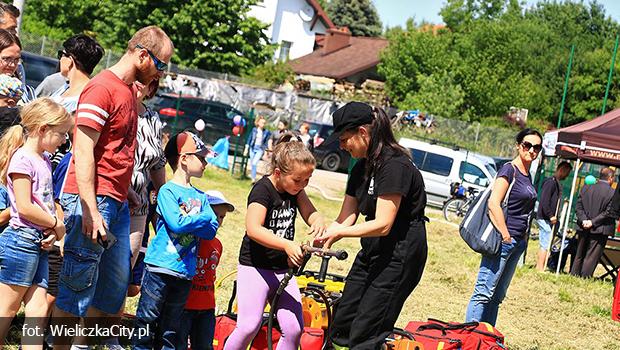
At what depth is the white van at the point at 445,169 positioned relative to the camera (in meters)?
23.7

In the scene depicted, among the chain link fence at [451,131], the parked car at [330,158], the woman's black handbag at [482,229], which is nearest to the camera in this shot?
the woman's black handbag at [482,229]

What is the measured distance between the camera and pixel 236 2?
144 ft

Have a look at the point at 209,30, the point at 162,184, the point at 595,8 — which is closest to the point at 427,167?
the point at 162,184

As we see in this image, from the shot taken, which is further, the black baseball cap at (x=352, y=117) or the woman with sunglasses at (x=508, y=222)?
the woman with sunglasses at (x=508, y=222)

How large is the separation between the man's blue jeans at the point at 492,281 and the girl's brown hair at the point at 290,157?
8.63ft

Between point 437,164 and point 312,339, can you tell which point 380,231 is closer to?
point 312,339

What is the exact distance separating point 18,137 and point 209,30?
129 ft

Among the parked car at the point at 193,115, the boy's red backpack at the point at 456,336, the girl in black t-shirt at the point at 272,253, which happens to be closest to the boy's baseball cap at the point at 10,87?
the girl in black t-shirt at the point at 272,253

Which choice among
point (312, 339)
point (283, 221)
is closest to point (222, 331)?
point (312, 339)

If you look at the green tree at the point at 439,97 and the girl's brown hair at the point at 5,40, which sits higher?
the green tree at the point at 439,97

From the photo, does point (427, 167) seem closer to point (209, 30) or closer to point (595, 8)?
point (209, 30)

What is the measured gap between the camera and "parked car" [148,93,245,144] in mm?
23172

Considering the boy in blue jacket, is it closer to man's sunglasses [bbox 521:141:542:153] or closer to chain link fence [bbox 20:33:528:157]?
man's sunglasses [bbox 521:141:542:153]

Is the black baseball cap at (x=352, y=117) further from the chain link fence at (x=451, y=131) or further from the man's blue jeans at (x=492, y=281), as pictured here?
the chain link fence at (x=451, y=131)
